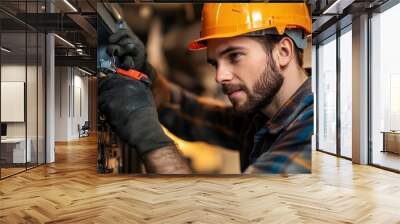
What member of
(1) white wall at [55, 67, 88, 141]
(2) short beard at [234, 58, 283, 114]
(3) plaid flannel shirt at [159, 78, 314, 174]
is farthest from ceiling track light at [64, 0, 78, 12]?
(1) white wall at [55, 67, 88, 141]

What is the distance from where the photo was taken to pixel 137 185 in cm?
614

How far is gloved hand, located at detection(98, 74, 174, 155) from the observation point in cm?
663

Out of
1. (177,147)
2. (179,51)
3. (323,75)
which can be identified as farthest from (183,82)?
(323,75)

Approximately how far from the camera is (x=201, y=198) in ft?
16.9

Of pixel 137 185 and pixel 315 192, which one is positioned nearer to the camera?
pixel 315 192

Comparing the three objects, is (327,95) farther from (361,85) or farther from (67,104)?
(67,104)

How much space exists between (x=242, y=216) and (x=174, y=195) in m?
1.37

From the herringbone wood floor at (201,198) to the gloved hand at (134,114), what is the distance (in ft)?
2.08

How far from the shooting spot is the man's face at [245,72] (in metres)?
6.40

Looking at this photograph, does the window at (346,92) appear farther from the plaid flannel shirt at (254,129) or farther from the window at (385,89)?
the plaid flannel shirt at (254,129)

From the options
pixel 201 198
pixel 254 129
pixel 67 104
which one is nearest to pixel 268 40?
pixel 254 129

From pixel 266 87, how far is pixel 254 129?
2.32 ft

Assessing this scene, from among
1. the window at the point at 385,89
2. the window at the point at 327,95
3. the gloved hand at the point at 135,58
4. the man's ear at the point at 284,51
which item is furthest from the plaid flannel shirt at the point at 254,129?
the window at the point at 327,95

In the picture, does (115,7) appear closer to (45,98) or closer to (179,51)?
(179,51)
